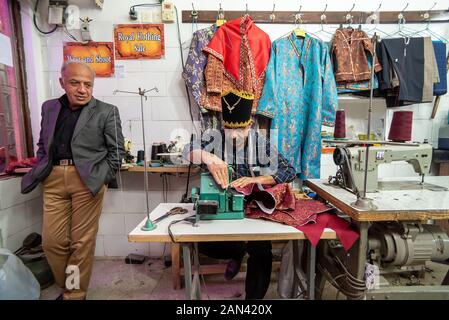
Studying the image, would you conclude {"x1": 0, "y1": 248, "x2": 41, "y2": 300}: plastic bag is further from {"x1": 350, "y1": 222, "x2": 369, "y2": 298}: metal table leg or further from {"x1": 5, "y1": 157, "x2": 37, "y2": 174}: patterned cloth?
{"x1": 350, "y1": 222, "x2": 369, "y2": 298}: metal table leg

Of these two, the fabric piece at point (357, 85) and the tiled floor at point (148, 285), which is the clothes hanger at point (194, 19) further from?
the tiled floor at point (148, 285)

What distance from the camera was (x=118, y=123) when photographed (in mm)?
1806

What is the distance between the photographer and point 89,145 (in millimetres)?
1732

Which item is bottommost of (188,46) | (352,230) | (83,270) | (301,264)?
(83,270)

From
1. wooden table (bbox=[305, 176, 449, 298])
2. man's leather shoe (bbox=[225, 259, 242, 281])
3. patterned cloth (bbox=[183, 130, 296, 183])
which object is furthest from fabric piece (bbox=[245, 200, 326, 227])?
man's leather shoe (bbox=[225, 259, 242, 281])

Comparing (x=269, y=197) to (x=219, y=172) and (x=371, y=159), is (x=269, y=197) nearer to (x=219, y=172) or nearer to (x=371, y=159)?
(x=219, y=172)

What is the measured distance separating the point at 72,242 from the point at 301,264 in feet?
5.48

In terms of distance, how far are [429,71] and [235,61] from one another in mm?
1721

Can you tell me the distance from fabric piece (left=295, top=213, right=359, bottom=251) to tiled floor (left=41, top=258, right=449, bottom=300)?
3.19 feet

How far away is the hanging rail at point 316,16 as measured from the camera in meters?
2.18

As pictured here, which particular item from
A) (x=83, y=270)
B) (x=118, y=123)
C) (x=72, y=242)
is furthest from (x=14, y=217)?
(x=118, y=123)

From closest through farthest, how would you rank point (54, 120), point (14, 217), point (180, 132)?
point (54, 120) < point (14, 217) < point (180, 132)

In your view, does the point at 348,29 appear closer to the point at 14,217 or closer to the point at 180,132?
the point at 180,132

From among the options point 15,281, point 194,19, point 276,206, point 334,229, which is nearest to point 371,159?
point 334,229
